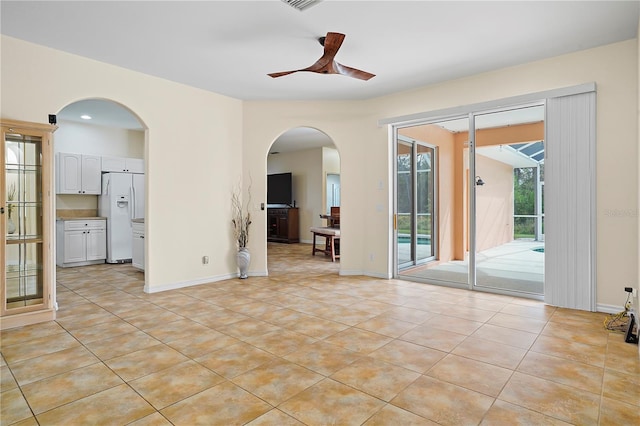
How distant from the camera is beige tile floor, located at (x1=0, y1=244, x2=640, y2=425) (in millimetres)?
1945

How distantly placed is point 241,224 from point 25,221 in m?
2.68

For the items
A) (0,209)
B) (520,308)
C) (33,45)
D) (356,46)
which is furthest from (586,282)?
(33,45)

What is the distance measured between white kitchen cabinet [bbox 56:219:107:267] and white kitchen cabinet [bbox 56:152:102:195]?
610 millimetres

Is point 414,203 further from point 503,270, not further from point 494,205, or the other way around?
point 503,270

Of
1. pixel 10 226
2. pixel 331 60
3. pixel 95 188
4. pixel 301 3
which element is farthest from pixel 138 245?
pixel 301 3

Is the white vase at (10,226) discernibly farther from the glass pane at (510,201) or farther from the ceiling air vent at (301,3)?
the glass pane at (510,201)

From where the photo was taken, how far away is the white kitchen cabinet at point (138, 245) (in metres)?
5.74

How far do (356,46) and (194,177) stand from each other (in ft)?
9.24

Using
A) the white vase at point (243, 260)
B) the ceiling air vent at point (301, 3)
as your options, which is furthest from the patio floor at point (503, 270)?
the ceiling air vent at point (301, 3)

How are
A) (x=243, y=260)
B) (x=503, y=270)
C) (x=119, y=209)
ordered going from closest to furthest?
(x=243, y=260), (x=503, y=270), (x=119, y=209)

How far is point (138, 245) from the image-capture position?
5812 millimetres

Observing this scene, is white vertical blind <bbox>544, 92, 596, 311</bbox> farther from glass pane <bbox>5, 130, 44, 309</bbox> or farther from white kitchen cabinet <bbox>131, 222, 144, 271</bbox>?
white kitchen cabinet <bbox>131, 222, 144, 271</bbox>

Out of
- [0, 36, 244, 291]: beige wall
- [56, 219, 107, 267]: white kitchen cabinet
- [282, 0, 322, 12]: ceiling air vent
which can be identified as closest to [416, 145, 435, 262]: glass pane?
[0, 36, 244, 291]: beige wall

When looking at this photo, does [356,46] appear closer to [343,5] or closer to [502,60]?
[343,5]
